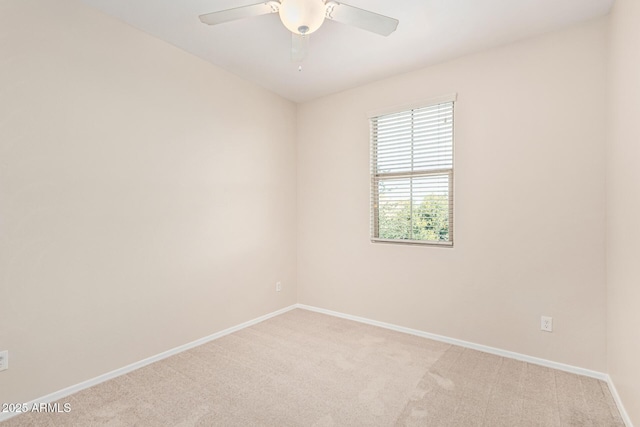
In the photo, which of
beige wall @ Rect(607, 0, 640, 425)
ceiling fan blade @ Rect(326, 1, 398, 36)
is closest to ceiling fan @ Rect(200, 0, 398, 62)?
ceiling fan blade @ Rect(326, 1, 398, 36)

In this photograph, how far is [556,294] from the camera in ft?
8.12

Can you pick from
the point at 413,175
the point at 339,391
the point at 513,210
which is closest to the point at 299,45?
the point at 413,175

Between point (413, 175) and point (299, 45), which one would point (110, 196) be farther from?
point (413, 175)

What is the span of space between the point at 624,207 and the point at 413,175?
1.62 m

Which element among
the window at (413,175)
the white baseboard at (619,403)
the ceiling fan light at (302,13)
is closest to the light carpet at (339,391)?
the white baseboard at (619,403)

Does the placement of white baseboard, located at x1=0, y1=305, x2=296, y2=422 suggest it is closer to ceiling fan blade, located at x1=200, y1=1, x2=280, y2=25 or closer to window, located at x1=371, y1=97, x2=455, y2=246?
window, located at x1=371, y1=97, x2=455, y2=246

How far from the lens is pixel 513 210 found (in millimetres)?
2646

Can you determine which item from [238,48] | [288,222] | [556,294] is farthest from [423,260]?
[238,48]

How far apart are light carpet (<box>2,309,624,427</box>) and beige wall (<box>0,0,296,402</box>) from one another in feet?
1.16

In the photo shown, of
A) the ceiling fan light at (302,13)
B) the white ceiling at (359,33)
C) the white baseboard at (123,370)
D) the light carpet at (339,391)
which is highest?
the white ceiling at (359,33)

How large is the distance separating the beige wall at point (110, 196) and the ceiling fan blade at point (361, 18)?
5.41ft

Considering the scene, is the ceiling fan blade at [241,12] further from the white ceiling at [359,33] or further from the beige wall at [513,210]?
the beige wall at [513,210]

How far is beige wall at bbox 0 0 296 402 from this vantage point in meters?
1.94

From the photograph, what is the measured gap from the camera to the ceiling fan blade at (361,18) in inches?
69.5
